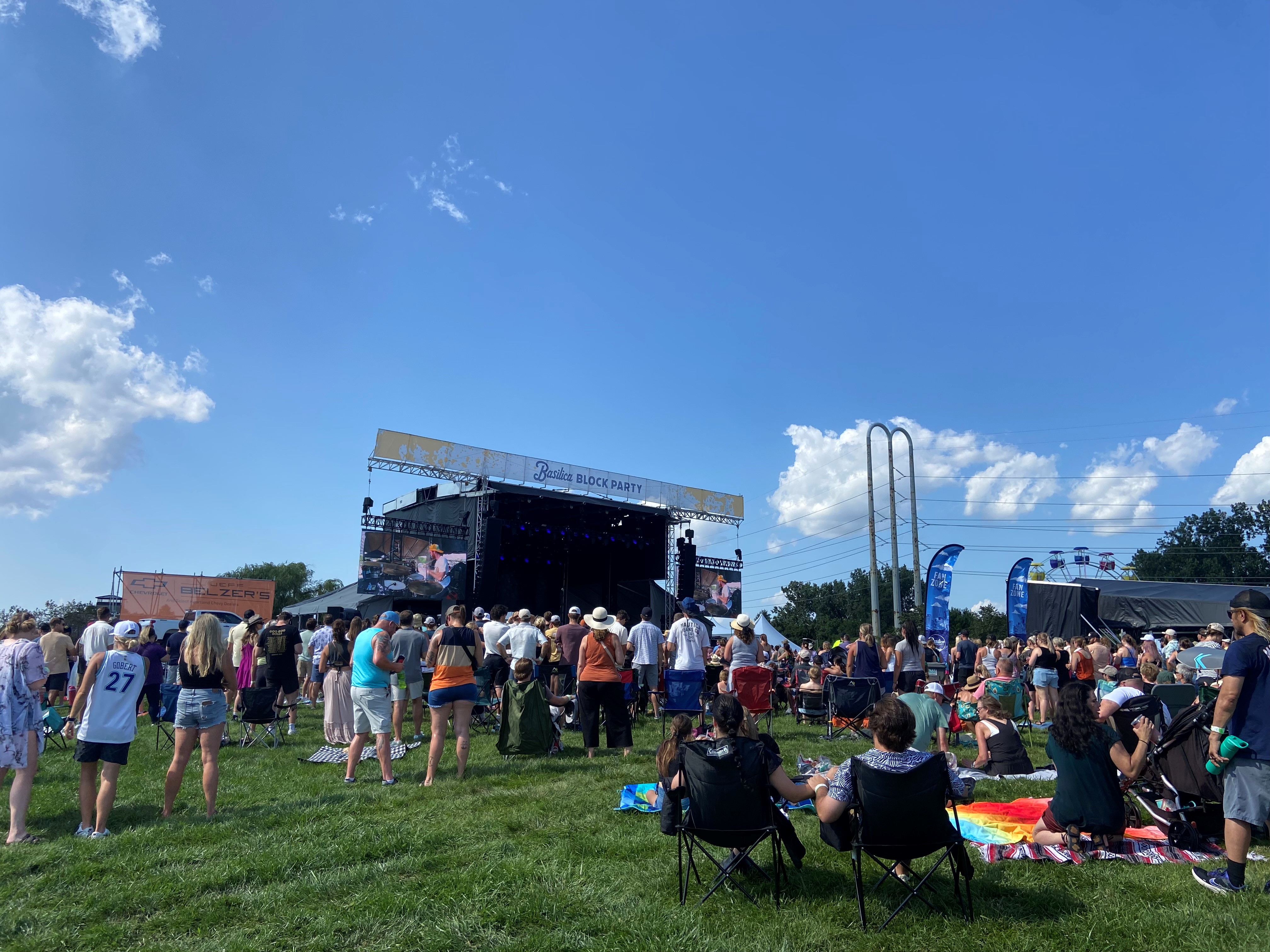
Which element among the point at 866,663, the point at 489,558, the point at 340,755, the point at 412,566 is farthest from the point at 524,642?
the point at 489,558

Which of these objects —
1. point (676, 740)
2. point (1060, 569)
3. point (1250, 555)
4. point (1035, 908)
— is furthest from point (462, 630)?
point (1250, 555)

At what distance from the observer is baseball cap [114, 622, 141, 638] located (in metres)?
5.21

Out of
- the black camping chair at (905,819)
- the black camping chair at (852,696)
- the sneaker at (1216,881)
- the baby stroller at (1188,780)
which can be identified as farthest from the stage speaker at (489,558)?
the sneaker at (1216,881)

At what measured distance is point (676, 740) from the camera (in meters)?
4.02

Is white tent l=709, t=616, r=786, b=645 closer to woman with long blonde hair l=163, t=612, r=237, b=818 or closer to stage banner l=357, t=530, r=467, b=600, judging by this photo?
stage banner l=357, t=530, r=467, b=600

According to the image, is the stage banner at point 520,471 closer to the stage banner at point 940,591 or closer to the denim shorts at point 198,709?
the stage banner at point 940,591

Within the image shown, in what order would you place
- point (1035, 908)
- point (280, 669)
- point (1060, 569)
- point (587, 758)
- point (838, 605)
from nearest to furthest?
point (1035, 908) → point (587, 758) → point (280, 669) → point (1060, 569) → point (838, 605)

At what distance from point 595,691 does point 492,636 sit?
9.08 ft

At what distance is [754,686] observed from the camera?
848 cm

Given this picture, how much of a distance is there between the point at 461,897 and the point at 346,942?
1.84 feet

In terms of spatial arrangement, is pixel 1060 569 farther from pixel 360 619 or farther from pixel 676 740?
pixel 676 740

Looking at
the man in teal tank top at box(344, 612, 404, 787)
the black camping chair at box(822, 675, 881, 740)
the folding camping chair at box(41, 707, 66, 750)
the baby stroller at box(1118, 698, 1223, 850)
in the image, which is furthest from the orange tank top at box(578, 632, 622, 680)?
the folding camping chair at box(41, 707, 66, 750)

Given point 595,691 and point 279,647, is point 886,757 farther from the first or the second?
point 279,647

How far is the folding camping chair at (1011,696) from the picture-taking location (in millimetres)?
8602
